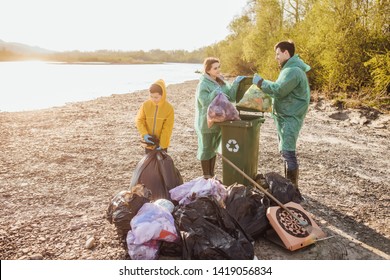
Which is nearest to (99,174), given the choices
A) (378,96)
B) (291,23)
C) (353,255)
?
(353,255)

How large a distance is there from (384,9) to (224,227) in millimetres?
10209

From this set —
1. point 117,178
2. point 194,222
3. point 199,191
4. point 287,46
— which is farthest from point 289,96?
point 117,178

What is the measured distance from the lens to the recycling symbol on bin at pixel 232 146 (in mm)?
4211

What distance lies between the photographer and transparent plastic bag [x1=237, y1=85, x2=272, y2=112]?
4.19 m

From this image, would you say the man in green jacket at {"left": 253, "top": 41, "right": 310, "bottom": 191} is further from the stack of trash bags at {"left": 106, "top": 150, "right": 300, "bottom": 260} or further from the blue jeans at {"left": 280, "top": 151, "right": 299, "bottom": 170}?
the stack of trash bags at {"left": 106, "top": 150, "right": 300, "bottom": 260}

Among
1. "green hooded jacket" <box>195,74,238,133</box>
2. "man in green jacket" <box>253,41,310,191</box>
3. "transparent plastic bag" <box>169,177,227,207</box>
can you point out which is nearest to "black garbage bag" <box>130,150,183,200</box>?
"transparent plastic bag" <box>169,177,227,207</box>

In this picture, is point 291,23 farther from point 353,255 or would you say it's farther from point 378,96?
point 353,255

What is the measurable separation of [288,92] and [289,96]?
135mm

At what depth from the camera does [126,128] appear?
30.3 ft

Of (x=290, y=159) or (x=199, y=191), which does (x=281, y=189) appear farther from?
(x=199, y=191)

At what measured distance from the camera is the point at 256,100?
420 cm

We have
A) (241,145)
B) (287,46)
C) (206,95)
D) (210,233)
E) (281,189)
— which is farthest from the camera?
(206,95)

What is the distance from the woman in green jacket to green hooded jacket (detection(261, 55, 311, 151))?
576 mm

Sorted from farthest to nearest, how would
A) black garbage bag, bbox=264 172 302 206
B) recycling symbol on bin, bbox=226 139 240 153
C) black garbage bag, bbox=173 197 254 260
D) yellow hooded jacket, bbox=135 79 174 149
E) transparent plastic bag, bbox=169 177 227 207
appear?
recycling symbol on bin, bbox=226 139 240 153, yellow hooded jacket, bbox=135 79 174 149, black garbage bag, bbox=264 172 302 206, transparent plastic bag, bbox=169 177 227 207, black garbage bag, bbox=173 197 254 260
